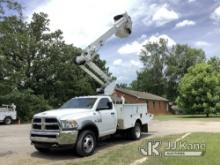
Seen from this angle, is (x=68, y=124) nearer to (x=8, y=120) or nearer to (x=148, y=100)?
(x=8, y=120)

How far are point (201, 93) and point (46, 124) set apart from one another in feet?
110

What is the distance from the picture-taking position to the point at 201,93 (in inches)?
1704

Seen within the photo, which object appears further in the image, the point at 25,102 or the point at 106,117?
the point at 25,102

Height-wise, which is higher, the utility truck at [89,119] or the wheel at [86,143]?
the utility truck at [89,119]

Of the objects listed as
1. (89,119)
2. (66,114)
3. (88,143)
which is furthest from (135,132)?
(66,114)

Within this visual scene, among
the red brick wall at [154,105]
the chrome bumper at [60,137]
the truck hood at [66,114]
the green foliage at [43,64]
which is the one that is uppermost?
the green foliage at [43,64]

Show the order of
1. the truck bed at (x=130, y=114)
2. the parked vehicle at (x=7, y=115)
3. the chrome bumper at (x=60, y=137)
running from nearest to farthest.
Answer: the chrome bumper at (x=60, y=137) < the truck bed at (x=130, y=114) < the parked vehicle at (x=7, y=115)

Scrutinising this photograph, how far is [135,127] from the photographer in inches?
643

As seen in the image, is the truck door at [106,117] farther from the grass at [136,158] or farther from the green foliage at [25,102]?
the green foliage at [25,102]

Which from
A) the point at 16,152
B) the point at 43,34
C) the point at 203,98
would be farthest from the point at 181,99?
the point at 16,152

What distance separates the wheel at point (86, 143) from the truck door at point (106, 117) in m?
0.73

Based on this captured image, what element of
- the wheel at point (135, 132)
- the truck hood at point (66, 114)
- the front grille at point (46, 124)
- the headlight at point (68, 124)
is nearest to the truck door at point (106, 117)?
the truck hood at point (66, 114)

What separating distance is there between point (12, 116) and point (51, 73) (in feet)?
41.2

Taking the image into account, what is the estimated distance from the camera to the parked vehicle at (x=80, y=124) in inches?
469
